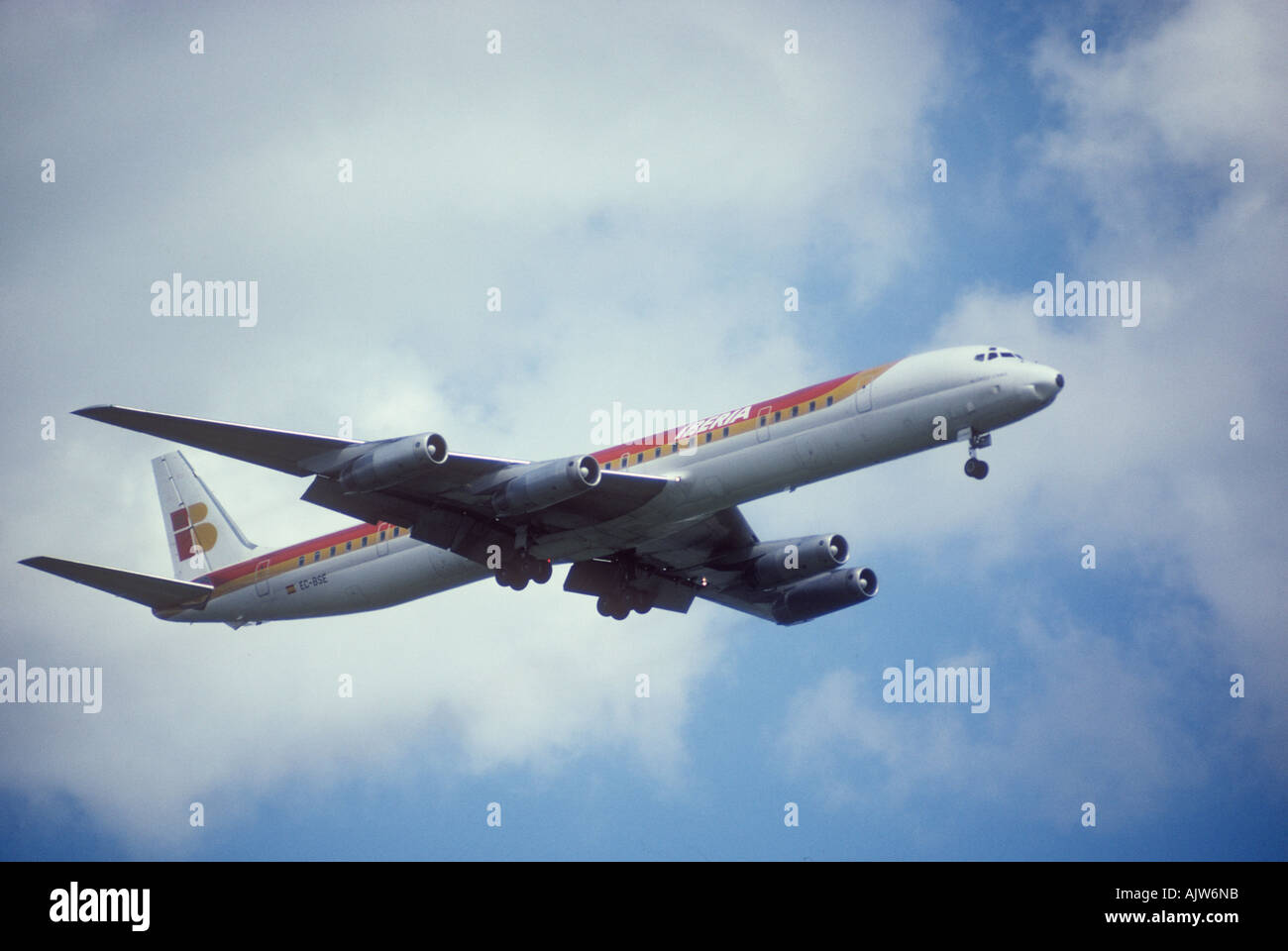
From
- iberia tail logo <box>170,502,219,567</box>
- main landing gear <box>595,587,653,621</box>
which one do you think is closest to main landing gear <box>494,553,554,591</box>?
main landing gear <box>595,587,653,621</box>

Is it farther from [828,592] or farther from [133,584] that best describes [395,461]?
[828,592]

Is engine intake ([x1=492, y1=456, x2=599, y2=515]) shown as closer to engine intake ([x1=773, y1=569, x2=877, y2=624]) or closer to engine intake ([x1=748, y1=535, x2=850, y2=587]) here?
engine intake ([x1=748, y1=535, x2=850, y2=587])

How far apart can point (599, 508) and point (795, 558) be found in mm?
8499

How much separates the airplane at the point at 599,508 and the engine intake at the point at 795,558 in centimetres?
6

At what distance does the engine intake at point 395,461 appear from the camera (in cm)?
3925

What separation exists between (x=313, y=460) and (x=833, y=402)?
14700 mm

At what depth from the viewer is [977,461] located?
38750 mm

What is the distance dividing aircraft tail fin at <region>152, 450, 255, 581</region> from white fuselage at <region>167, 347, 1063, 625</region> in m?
7.19

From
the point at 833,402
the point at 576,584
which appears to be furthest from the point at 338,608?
the point at 833,402

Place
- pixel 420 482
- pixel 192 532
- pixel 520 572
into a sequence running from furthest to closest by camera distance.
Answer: pixel 192 532 → pixel 520 572 → pixel 420 482

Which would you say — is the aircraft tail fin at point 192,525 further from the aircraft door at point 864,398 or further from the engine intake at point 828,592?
the aircraft door at point 864,398

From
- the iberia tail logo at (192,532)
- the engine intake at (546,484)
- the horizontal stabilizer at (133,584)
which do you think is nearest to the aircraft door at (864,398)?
the engine intake at (546,484)

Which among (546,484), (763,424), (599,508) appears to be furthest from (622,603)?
(763,424)
